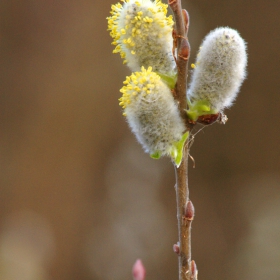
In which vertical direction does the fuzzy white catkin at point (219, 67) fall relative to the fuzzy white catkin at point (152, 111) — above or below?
above

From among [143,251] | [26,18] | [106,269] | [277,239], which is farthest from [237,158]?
[26,18]

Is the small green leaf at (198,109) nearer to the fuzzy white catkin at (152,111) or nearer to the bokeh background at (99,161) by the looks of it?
the fuzzy white catkin at (152,111)

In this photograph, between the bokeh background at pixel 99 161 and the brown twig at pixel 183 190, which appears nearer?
the brown twig at pixel 183 190

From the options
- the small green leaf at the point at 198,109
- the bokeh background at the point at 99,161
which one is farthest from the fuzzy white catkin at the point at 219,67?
the bokeh background at the point at 99,161

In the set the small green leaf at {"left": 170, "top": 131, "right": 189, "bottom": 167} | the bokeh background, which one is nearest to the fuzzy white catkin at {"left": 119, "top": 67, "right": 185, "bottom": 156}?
the small green leaf at {"left": 170, "top": 131, "right": 189, "bottom": 167}
